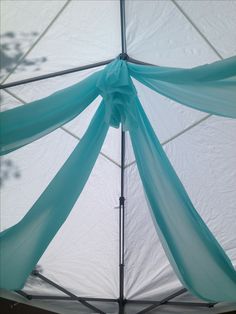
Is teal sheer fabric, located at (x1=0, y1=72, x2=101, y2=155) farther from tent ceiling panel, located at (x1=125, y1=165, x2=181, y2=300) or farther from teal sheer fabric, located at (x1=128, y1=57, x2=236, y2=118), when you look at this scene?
tent ceiling panel, located at (x1=125, y1=165, x2=181, y2=300)

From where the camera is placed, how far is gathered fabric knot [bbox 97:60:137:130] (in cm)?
160

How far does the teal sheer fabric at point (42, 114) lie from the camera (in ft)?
5.26

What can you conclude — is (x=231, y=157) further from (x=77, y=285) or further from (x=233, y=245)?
(x=77, y=285)

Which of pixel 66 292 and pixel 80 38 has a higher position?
pixel 80 38

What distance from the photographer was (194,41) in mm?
2162

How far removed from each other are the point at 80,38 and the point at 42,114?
31.4 inches

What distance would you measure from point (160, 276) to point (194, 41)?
184 centimetres

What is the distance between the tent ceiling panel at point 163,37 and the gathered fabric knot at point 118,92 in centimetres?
58

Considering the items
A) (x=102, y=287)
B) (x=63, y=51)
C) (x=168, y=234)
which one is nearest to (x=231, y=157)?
(x=168, y=234)

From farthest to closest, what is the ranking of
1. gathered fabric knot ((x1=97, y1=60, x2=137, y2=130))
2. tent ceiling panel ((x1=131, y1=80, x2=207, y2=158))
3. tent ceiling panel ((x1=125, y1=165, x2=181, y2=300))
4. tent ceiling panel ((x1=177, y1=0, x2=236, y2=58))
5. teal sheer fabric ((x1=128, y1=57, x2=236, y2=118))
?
tent ceiling panel ((x1=125, y1=165, x2=181, y2=300)) < tent ceiling panel ((x1=131, y1=80, x2=207, y2=158)) < tent ceiling panel ((x1=177, y1=0, x2=236, y2=58)) < gathered fabric knot ((x1=97, y1=60, x2=137, y2=130)) < teal sheer fabric ((x1=128, y1=57, x2=236, y2=118))

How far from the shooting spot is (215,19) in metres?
2.03

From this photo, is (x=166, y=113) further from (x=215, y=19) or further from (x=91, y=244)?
(x=91, y=244)

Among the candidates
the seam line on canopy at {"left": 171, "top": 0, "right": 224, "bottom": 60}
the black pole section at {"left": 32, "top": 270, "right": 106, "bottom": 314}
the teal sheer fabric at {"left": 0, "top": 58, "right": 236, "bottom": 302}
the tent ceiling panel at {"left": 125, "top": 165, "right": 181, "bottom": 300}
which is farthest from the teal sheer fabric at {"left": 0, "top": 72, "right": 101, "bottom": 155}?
the black pole section at {"left": 32, "top": 270, "right": 106, "bottom": 314}

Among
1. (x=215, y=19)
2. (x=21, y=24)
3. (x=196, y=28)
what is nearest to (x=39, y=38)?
(x=21, y=24)
